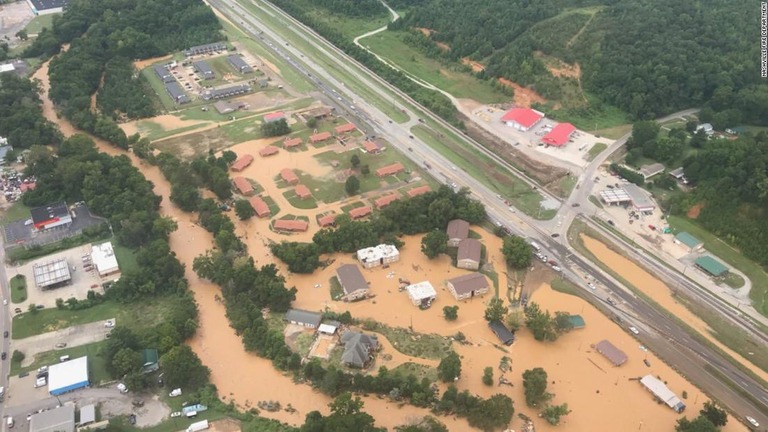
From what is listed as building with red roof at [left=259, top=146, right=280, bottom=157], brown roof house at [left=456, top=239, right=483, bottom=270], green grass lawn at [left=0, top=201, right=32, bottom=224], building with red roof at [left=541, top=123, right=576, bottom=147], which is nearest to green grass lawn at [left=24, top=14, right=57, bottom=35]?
green grass lawn at [left=0, top=201, right=32, bottom=224]

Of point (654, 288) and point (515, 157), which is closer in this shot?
point (654, 288)

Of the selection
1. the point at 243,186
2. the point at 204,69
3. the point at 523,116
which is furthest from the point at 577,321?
the point at 204,69

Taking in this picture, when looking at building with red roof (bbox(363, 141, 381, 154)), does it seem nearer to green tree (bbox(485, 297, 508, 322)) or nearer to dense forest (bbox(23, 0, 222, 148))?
green tree (bbox(485, 297, 508, 322))

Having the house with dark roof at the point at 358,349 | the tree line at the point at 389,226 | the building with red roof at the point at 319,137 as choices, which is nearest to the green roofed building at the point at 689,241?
the tree line at the point at 389,226

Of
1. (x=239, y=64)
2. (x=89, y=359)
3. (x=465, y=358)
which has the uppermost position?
(x=239, y=64)

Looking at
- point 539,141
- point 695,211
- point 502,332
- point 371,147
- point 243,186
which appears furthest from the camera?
point 539,141

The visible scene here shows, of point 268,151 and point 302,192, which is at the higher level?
point 268,151

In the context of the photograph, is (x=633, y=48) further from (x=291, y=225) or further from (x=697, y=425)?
(x=697, y=425)

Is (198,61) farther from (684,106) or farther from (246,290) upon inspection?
(684,106)
